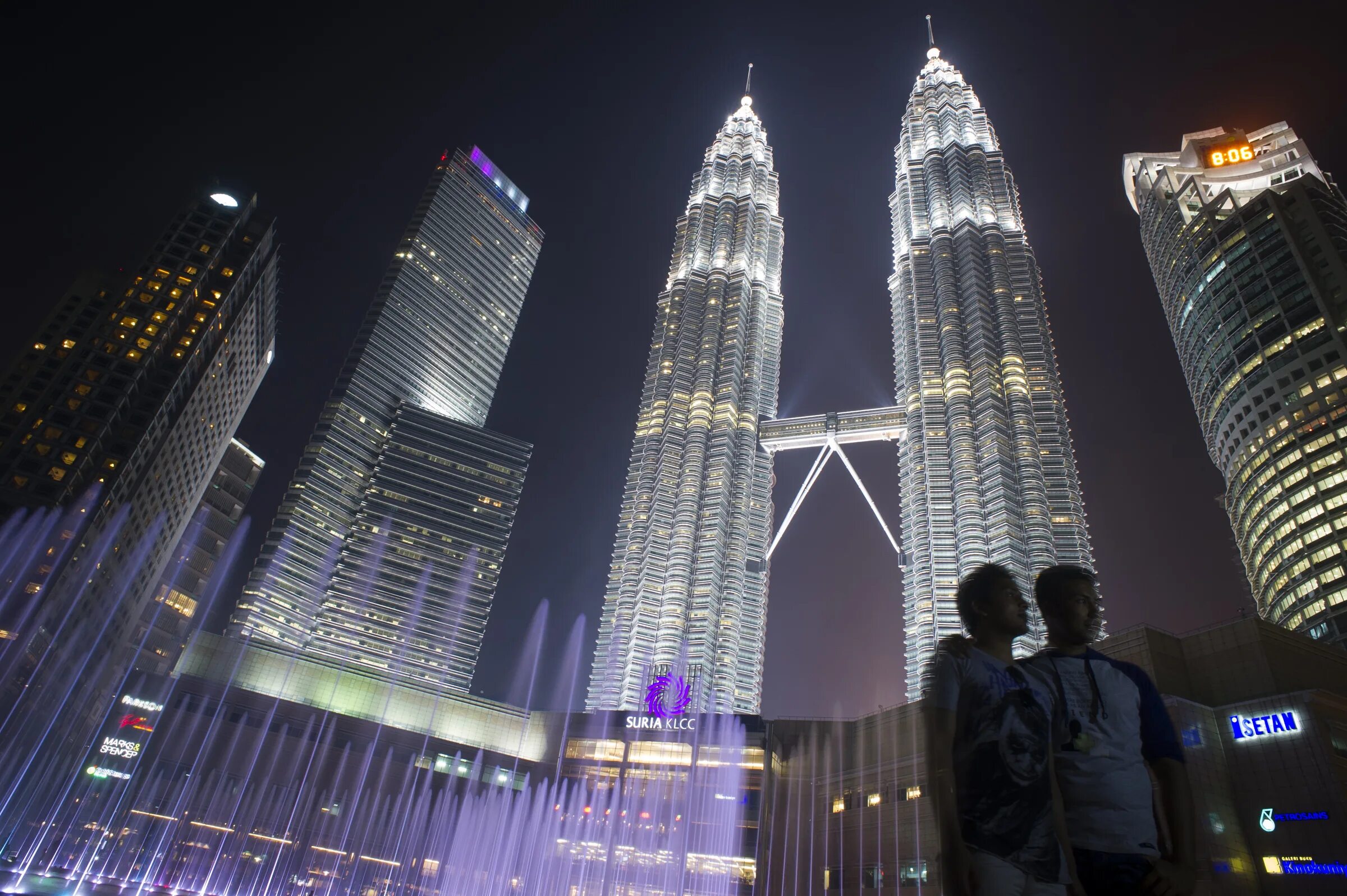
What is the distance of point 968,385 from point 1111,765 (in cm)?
10914

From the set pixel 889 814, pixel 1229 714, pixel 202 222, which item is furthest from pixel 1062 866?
pixel 202 222

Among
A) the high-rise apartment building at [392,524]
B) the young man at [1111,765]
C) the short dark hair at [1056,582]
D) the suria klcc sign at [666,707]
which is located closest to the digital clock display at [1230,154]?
the suria klcc sign at [666,707]

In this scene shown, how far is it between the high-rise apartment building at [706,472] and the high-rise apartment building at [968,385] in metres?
22.2

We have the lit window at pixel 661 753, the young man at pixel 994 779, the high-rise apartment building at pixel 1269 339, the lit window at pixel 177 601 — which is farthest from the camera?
the lit window at pixel 177 601

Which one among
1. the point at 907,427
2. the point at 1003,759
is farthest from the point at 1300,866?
the point at 907,427

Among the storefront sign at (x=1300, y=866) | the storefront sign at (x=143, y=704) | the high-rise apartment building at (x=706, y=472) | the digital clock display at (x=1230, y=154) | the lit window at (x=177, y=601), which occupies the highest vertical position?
A: the digital clock display at (x=1230, y=154)

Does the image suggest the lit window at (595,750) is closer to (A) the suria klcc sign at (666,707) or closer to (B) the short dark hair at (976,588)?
(A) the suria klcc sign at (666,707)

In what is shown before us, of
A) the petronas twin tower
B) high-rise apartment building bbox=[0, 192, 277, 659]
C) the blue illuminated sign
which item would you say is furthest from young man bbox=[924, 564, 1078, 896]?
high-rise apartment building bbox=[0, 192, 277, 659]

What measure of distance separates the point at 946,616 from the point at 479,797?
56693 millimetres

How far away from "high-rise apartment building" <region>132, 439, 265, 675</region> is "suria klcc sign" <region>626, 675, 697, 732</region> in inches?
2490

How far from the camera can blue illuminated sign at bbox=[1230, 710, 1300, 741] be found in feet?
131

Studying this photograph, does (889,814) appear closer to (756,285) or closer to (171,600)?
(756,285)

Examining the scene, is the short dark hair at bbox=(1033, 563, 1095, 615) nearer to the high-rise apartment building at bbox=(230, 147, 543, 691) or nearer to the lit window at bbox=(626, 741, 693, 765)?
the lit window at bbox=(626, 741, 693, 765)

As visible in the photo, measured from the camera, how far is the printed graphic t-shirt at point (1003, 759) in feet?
12.3
